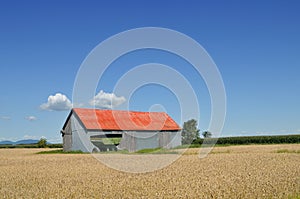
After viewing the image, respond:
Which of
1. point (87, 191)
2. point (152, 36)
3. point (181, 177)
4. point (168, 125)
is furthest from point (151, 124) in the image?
point (87, 191)

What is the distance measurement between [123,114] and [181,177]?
3813 centimetres

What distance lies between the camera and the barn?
44.9 meters

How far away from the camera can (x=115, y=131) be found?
46.8m

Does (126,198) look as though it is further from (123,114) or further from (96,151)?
(123,114)

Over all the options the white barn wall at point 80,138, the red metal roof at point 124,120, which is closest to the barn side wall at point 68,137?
the white barn wall at point 80,138

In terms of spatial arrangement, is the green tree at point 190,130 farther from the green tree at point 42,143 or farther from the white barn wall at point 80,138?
the white barn wall at point 80,138

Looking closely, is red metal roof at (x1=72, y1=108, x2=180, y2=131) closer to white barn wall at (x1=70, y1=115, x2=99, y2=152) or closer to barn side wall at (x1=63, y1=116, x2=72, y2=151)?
white barn wall at (x1=70, y1=115, x2=99, y2=152)

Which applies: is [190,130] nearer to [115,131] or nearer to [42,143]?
[42,143]

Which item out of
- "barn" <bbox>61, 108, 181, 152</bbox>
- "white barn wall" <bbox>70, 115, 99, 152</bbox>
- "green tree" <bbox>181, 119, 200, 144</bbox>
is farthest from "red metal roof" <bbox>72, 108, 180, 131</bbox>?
"green tree" <bbox>181, 119, 200, 144</bbox>

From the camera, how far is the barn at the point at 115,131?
44938 millimetres

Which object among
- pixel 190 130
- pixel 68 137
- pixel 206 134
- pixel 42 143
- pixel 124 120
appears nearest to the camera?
pixel 68 137

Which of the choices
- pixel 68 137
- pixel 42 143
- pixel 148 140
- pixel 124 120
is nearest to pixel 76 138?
pixel 68 137

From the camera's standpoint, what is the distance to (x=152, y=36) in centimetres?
2495

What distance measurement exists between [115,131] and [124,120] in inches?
161
